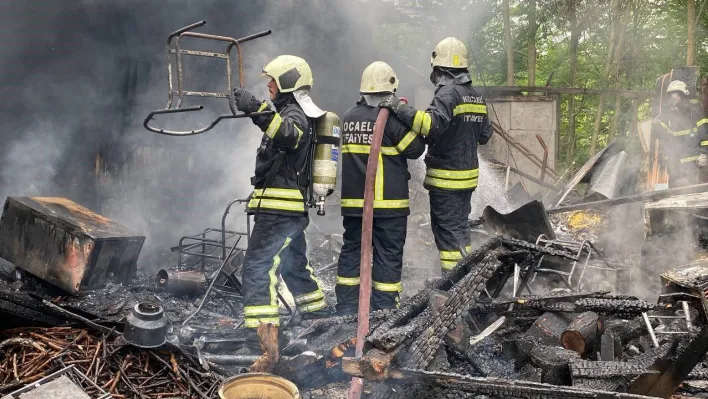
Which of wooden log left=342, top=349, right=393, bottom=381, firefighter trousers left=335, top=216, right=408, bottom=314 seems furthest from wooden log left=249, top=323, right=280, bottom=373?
firefighter trousers left=335, top=216, right=408, bottom=314

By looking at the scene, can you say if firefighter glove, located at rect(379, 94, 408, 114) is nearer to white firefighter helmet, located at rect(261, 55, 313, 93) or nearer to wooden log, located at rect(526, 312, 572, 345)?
white firefighter helmet, located at rect(261, 55, 313, 93)

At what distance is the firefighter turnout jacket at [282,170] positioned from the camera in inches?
182

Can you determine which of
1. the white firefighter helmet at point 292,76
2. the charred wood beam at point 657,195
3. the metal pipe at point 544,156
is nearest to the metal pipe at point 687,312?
the white firefighter helmet at point 292,76

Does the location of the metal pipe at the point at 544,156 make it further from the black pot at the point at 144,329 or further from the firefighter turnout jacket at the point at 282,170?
the black pot at the point at 144,329

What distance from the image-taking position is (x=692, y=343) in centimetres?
363

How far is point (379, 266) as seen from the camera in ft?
17.0

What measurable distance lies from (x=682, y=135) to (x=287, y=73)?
8.20m

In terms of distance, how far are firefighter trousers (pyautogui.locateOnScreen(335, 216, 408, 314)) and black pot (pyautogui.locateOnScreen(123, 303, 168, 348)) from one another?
5.83 ft

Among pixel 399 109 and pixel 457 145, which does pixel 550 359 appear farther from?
pixel 457 145

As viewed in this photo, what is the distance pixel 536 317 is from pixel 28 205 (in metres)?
4.81

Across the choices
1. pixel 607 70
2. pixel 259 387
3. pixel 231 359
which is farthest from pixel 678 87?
pixel 259 387

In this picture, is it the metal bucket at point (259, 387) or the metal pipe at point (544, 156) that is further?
the metal pipe at point (544, 156)

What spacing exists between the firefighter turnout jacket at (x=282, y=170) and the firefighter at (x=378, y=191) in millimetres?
583

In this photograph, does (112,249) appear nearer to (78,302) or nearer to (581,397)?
(78,302)
